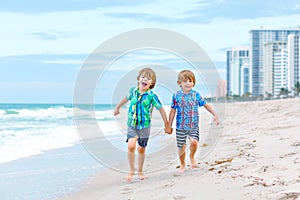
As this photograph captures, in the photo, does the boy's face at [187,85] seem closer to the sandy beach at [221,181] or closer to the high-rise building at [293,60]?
the sandy beach at [221,181]

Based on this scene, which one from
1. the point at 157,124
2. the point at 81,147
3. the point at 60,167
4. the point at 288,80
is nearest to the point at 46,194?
the point at 60,167

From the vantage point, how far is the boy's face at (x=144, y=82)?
19.9 feet

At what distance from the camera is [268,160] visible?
19.2ft

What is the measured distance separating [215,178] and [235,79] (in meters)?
136

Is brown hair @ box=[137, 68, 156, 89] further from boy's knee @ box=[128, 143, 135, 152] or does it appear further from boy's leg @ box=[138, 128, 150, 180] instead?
boy's knee @ box=[128, 143, 135, 152]

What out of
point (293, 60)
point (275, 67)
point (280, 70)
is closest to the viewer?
point (293, 60)

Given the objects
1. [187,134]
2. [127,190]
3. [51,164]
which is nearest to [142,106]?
[187,134]

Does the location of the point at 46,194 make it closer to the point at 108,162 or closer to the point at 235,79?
the point at 108,162

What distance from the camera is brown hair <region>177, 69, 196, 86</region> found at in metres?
6.33

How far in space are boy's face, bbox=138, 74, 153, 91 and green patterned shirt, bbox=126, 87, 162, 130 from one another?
0.21 ft

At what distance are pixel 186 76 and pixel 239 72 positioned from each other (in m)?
134

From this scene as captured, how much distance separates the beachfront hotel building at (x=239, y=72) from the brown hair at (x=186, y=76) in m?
125

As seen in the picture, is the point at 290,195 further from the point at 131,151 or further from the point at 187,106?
Result: the point at 131,151

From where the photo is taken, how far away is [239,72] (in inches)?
5448
